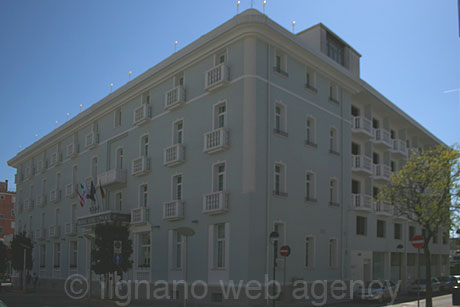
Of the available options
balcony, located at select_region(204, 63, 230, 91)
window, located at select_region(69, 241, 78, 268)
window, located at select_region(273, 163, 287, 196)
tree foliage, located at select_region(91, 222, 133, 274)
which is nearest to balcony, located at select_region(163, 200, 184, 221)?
tree foliage, located at select_region(91, 222, 133, 274)

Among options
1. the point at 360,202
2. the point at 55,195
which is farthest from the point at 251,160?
the point at 55,195

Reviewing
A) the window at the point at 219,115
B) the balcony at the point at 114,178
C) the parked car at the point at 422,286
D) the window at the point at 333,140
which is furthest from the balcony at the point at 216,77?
the parked car at the point at 422,286

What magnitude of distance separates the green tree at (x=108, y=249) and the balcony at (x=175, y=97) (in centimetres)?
774

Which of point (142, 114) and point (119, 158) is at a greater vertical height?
point (142, 114)

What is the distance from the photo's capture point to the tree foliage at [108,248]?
28.2m

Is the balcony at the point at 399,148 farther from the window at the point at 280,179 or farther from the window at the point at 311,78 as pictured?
the window at the point at 280,179

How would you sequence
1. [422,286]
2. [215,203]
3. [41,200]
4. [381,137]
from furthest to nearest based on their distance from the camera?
[41,200]
[381,137]
[422,286]
[215,203]

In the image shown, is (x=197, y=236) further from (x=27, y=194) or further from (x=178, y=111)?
(x=27, y=194)

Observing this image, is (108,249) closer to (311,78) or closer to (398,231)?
(311,78)

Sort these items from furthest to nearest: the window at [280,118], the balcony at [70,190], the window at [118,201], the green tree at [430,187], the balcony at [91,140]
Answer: the balcony at [70,190] → the balcony at [91,140] → the window at [118,201] → the window at [280,118] → the green tree at [430,187]

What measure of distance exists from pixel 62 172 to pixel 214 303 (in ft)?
Result: 85.9

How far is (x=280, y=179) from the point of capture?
25.8 metres

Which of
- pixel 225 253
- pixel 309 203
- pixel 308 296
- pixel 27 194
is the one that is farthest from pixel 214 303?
pixel 27 194

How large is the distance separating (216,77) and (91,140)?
56.8 ft
